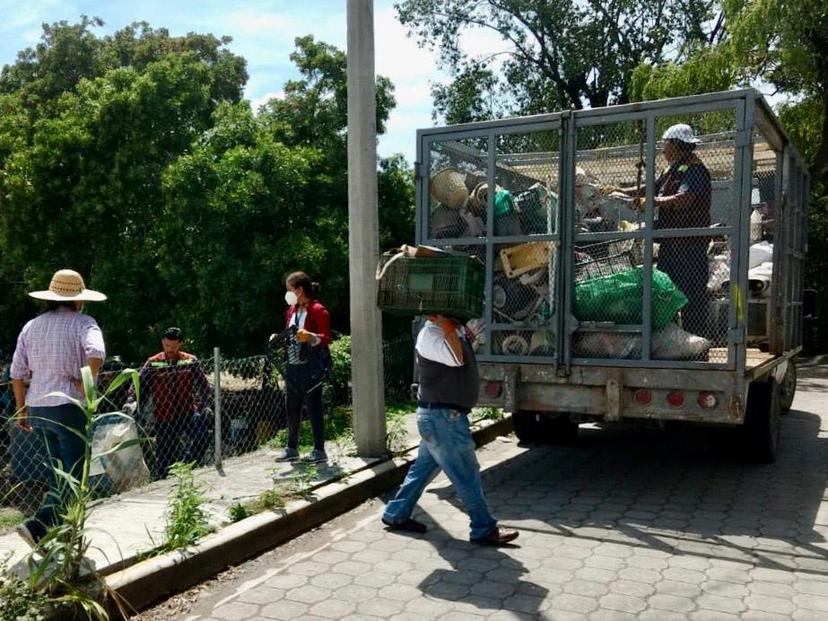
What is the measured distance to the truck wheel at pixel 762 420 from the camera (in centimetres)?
Result: 706

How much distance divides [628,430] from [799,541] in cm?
391

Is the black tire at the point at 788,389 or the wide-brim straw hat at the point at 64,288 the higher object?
the wide-brim straw hat at the point at 64,288

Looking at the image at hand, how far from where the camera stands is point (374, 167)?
7.05 metres

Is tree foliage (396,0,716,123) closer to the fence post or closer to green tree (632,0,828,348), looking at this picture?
green tree (632,0,828,348)

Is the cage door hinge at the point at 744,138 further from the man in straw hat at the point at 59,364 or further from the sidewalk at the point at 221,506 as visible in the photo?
the man in straw hat at the point at 59,364

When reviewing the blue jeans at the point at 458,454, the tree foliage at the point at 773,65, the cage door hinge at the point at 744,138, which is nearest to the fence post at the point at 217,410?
the blue jeans at the point at 458,454

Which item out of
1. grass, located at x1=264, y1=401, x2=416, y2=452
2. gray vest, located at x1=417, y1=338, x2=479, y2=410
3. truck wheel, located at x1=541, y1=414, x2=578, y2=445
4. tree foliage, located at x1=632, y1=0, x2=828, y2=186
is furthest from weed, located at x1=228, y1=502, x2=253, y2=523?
tree foliage, located at x1=632, y1=0, x2=828, y2=186

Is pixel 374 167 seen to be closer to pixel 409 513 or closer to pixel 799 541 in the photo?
pixel 409 513

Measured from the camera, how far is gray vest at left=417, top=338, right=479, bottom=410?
5.12 meters

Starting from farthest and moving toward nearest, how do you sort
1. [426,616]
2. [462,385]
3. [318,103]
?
[318,103] → [462,385] → [426,616]

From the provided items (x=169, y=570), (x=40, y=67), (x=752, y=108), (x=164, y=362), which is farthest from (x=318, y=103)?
(x=40, y=67)

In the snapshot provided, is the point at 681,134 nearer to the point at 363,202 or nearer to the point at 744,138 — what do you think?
the point at 744,138

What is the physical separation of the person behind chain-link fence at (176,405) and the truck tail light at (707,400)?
439cm

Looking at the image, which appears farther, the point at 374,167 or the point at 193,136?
the point at 193,136
